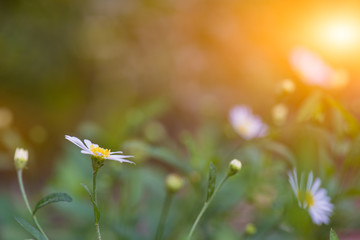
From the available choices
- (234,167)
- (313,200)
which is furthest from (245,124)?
(234,167)

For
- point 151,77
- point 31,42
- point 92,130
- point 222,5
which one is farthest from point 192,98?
point 92,130

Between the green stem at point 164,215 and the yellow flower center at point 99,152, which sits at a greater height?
the green stem at point 164,215

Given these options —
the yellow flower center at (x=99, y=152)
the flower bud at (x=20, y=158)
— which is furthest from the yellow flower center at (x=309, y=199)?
the flower bud at (x=20, y=158)

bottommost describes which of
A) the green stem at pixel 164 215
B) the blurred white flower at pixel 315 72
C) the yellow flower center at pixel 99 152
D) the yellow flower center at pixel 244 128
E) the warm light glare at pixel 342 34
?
the yellow flower center at pixel 99 152

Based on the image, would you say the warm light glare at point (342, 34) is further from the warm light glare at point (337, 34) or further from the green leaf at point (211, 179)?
the green leaf at point (211, 179)

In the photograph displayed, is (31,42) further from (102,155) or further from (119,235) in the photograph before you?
(102,155)

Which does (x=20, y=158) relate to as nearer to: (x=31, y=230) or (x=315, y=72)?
(x=31, y=230)
